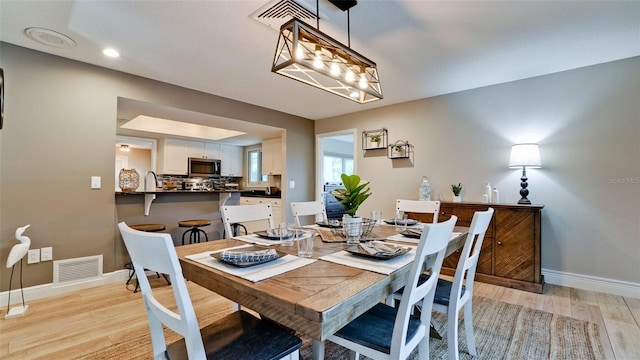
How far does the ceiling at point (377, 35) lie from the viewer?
1.95 meters

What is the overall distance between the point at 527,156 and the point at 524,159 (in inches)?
1.6

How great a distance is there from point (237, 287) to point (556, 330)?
2.40 metres

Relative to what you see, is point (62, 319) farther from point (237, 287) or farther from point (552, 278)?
point (552, 278)

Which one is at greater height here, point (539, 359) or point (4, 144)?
point (4, 144)

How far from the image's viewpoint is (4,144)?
7.97 feet

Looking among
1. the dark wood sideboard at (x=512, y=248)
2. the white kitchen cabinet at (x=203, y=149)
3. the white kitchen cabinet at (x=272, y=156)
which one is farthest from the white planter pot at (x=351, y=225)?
the white kitchen cabinet at (x=203, y=149)

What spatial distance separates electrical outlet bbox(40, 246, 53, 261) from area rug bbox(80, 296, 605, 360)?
1468mm

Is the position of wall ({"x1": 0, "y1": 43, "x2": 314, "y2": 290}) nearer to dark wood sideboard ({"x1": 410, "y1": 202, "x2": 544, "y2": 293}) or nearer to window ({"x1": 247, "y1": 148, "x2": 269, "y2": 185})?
window ({"x1": 247, "y1": 148, "x2": 269, "y2": 185})

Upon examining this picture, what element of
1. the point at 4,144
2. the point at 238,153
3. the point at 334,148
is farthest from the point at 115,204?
the point at 334,148

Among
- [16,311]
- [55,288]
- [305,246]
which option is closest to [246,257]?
[305,246]

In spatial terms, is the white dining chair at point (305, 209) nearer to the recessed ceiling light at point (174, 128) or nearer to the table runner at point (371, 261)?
the table runner at point (371, 261)

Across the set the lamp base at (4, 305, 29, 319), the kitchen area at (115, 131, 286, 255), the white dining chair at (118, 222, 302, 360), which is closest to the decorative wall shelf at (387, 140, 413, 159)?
the kitchen area at (115, 131, 286, 255)

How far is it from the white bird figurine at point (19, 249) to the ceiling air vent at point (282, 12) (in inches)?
101

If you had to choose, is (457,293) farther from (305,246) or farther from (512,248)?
(512,248)
